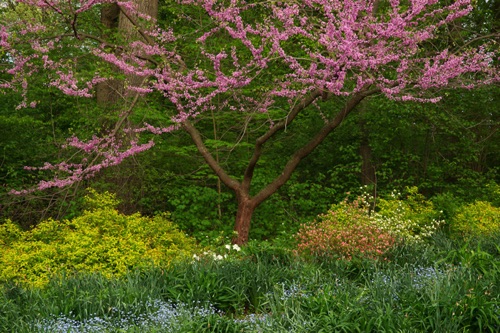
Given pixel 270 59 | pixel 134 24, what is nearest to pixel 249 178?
pixel 270 59

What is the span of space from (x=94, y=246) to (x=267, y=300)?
4076mm

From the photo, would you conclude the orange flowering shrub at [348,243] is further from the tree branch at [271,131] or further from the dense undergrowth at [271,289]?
the tree branch at [271,131]

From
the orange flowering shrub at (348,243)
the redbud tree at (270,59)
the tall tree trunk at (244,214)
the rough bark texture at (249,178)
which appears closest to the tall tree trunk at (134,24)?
the redbud tree at (270,59)

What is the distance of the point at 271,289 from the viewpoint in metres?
6.17

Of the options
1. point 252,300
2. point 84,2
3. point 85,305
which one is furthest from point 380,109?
point 85,305

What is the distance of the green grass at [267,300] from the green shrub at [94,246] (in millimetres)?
1266

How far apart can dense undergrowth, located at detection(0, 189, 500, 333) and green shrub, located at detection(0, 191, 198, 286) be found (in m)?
0.03

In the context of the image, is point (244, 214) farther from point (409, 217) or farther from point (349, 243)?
point (409, 217)

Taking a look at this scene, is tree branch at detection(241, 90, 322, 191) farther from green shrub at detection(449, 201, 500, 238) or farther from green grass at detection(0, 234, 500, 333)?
green shrub at detection(449, 201, 500, 238)

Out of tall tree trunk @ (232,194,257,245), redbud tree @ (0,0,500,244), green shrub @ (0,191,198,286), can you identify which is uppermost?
redbud tree @ (0,0,500,244)

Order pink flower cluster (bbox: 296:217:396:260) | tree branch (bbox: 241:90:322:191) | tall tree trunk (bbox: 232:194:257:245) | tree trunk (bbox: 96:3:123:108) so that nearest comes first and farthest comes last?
1. pink flower cluster (bbox: 296:217:396:260)
2. tree branch (bbox: 241:90:322:191)
3. tall tree trunk (bbox: 232:194:257:245)
4. tree trunk (bbox: 96:3:123:108)

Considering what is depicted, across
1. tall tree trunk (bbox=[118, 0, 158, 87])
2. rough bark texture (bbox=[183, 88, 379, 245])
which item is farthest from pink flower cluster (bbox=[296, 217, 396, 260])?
tall tree trunk (bbox=[118, 0, 158, 87])

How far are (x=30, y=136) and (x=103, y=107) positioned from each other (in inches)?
123

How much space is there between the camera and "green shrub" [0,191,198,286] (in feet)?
27.4
